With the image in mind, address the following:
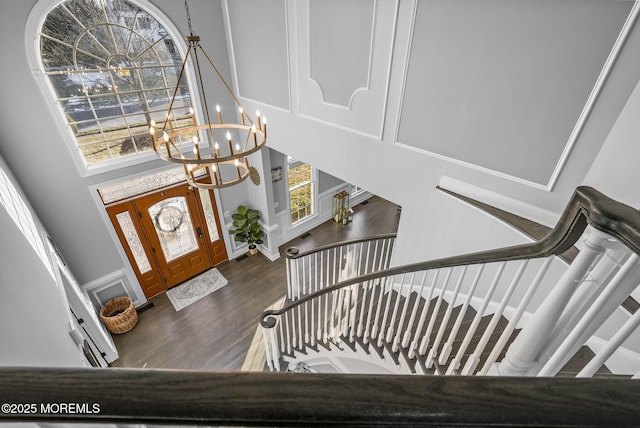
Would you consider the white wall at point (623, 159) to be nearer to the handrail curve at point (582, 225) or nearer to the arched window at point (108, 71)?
the handrail curve at point (582, 225)

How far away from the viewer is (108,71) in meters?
3.93

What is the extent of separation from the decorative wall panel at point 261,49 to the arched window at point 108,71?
3.11ft

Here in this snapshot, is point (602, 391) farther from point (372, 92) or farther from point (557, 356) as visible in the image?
point (372, 92)

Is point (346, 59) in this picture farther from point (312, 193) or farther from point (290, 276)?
point (312, 193)

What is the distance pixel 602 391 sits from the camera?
357 mm

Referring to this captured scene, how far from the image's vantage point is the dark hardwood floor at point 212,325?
434 centimetres

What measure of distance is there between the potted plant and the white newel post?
16.8ft

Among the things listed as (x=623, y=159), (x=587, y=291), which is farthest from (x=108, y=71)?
(x=623, y=159)

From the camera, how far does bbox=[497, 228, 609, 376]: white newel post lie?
88 cm

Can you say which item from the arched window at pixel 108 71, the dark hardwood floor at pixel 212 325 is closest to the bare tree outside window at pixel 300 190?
the dark hardwood floor at pixel 212 325

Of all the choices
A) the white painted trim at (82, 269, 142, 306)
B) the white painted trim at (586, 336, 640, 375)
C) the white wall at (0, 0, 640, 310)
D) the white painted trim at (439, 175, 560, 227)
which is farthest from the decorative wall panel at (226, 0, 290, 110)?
the white painted trim at (586, 336, 640, 375)

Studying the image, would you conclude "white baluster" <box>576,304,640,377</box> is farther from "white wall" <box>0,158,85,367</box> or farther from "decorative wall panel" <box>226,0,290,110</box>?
"decorative wall panel" <box>226,0,290,110</box>

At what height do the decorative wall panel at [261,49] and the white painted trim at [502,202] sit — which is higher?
the decorative wall panel at [261,49]

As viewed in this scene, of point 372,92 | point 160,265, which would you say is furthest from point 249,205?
point 372,92
